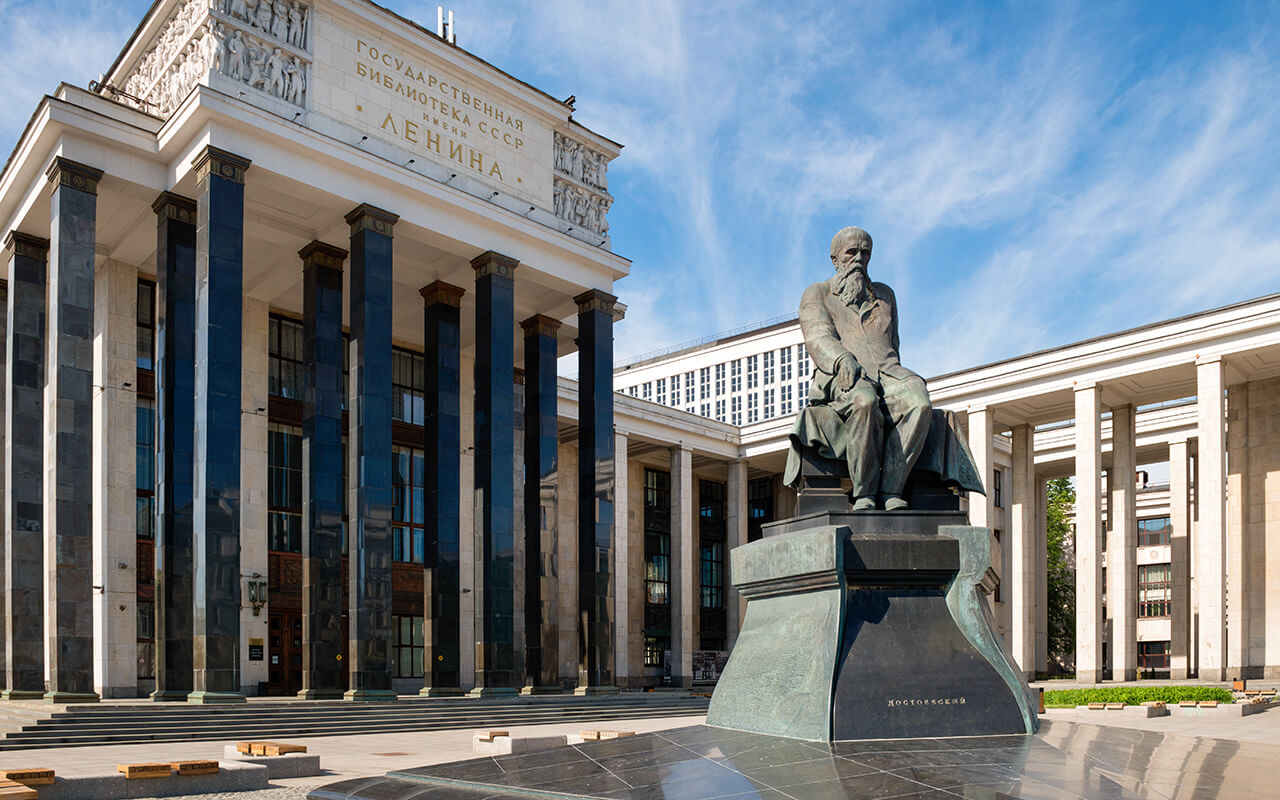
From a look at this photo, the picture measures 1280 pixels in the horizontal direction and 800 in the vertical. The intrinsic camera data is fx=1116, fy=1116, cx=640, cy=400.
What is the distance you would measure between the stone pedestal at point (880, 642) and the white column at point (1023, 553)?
142 feet

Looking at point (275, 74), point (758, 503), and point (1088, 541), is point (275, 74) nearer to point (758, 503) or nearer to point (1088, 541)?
point (1088, 541)

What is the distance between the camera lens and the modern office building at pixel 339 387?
29203mm

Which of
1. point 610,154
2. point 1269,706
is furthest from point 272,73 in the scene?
point 1269,706

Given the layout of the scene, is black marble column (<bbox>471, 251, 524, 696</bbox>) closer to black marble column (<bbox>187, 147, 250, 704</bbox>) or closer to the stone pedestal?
black marble column (<bbox>187, 147, 250, 704</bbox>)

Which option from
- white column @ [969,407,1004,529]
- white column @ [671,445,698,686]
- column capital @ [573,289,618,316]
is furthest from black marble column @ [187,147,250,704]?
white column @ [969,407,1004,529]

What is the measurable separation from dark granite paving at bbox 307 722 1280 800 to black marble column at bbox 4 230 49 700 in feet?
81.0

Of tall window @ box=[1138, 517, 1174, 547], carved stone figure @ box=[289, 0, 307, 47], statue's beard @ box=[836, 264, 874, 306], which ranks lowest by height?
tall window @ box=[1138, 517, 1174, 547]

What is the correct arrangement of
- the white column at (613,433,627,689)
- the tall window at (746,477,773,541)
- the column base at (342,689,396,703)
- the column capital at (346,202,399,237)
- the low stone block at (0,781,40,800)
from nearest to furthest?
the low stone block at (0,781,40,800)
the column base at (342,689,396,703)
the column capital at (346,202,399,237)
the white column at (613,433,627,689)
the tall window at (746,477,773,541)

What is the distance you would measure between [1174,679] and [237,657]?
37905mm

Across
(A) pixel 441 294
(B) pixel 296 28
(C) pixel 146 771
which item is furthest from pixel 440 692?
(C) pixel 146 771

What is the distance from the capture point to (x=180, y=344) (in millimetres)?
30750

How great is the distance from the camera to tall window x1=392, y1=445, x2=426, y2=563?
41.1m

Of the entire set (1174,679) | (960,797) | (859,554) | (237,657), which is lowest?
(1174,679)

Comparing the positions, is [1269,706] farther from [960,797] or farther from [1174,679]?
[960,797]
